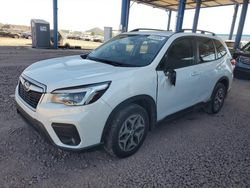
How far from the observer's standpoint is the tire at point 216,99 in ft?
15.0

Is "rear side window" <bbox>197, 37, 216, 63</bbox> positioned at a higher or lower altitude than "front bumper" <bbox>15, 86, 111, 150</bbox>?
higher

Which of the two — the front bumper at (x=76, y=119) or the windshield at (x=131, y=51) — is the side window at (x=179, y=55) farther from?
the front bumper at (x=76, y=119)

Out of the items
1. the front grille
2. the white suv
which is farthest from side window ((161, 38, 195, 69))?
the front grille

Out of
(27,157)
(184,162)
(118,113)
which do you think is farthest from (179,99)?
(27,157)

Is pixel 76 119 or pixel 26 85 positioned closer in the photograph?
pixel 76 119

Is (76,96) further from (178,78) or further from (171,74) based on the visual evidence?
(178,78)

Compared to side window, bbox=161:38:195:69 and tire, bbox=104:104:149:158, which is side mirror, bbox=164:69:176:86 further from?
tire, bbox=104:104:149:158

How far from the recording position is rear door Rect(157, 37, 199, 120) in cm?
314

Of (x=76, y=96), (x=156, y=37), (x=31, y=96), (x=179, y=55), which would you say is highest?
(x=156, y=37)

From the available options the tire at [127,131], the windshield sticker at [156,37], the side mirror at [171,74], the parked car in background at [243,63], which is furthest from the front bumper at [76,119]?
the parked car in background at [243,63]

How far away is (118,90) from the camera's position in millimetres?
2523

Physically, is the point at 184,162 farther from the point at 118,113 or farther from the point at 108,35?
the point at 108,35

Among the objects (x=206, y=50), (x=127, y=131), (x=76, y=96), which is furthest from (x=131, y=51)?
(x=206, y=50)

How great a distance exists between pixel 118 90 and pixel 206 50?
246 centimetres
